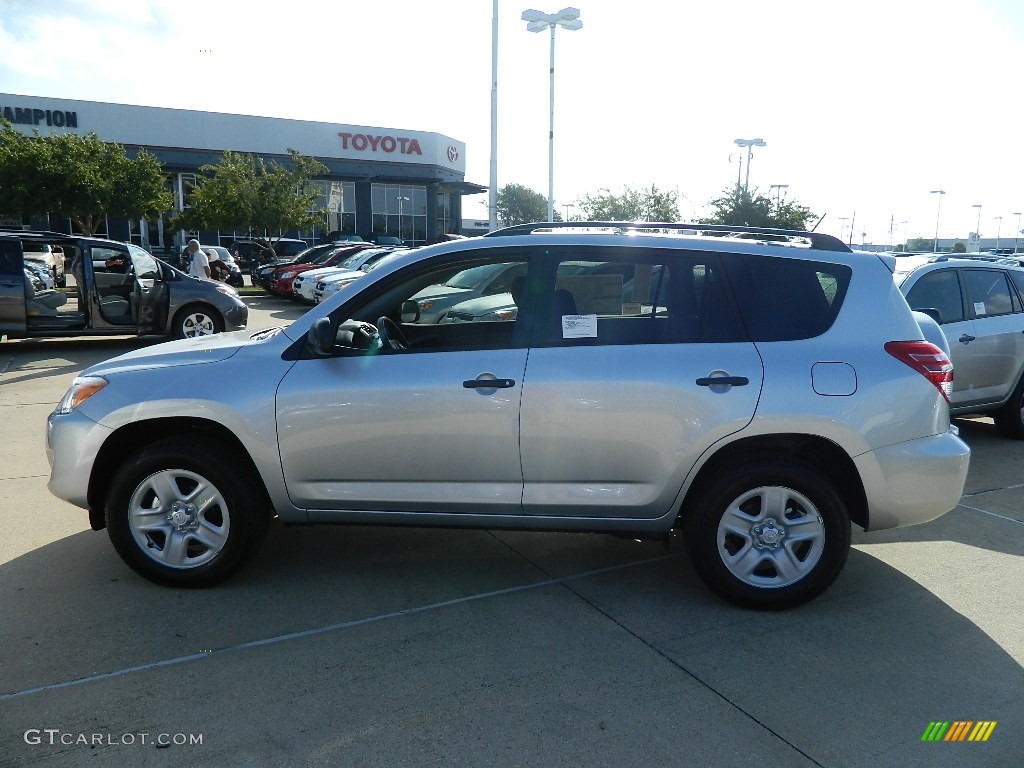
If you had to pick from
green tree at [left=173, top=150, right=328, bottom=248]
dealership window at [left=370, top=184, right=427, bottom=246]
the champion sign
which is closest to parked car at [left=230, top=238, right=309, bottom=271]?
green tree at [left=173, top=150, right=328, bottom=248]

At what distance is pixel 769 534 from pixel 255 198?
28058mm

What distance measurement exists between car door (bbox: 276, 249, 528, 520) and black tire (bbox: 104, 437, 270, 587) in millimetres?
293

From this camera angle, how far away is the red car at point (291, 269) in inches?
863

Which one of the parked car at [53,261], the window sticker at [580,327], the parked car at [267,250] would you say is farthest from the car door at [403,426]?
the parked car at [267,250]

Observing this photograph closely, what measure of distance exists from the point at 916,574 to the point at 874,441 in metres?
1.16

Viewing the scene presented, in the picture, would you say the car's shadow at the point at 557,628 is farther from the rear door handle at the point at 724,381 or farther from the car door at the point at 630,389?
the rear door handle at the point at 724,381

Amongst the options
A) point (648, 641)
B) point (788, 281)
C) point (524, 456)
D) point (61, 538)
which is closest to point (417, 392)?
point (524, 456)

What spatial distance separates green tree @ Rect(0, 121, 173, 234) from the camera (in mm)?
26812

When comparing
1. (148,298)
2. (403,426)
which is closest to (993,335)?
(403,426)

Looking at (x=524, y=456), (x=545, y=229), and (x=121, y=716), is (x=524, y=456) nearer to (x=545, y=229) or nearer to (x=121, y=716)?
(x=545, y=229)

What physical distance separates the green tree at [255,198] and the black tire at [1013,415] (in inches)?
1018

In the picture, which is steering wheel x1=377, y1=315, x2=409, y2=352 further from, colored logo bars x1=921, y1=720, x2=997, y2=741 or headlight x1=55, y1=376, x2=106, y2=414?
colored logo bars x1=921, y1=720, x2=997, y2=741

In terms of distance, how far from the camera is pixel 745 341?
3.95m

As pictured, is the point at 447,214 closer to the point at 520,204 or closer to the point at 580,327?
the point at 520,204
